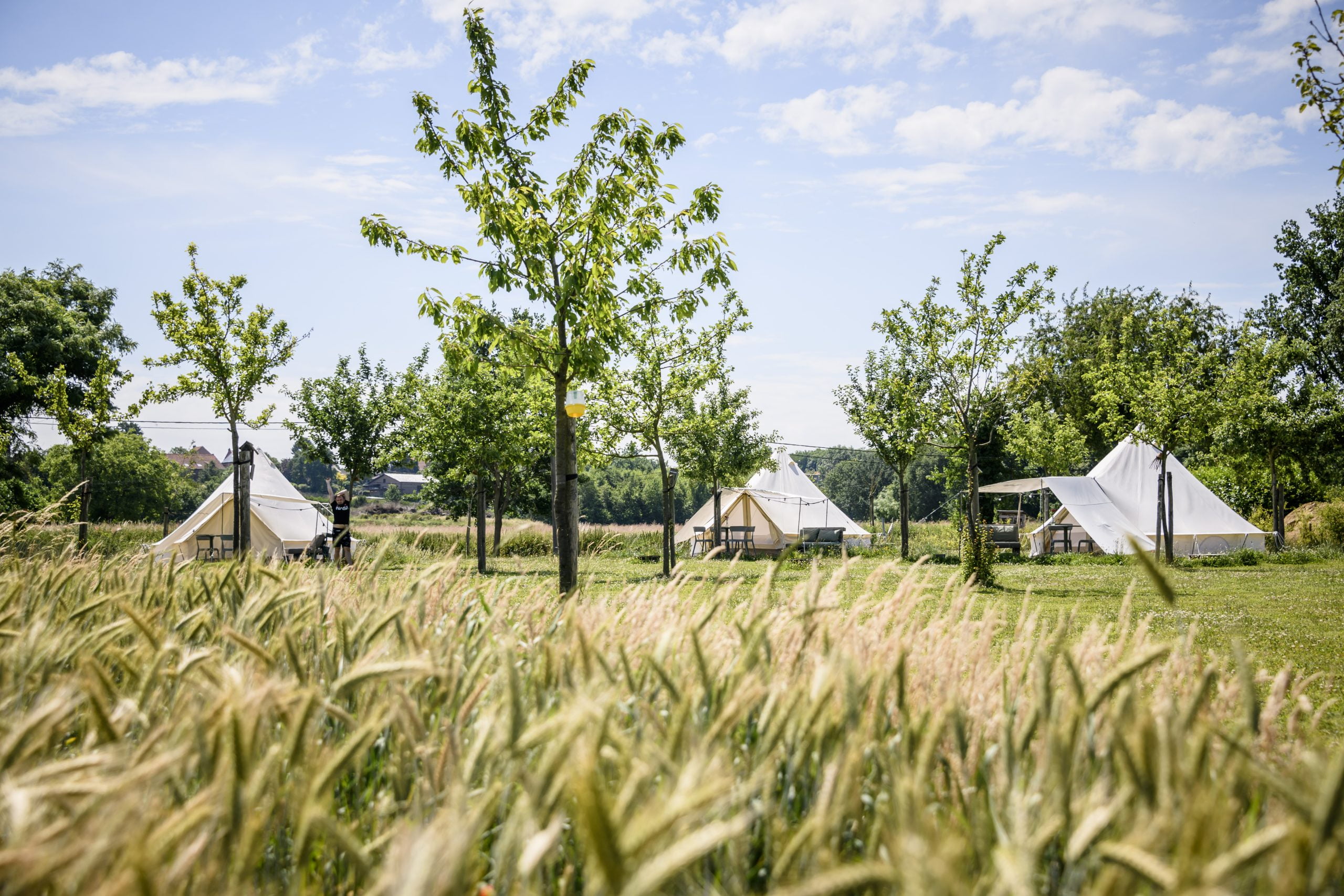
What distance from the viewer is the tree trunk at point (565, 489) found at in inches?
280

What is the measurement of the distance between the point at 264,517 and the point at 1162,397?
23.2 meters

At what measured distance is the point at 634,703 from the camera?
182 cm

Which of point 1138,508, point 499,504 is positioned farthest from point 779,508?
point 1138,508

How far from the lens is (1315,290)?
112 feet

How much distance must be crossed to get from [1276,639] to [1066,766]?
28.2 ft

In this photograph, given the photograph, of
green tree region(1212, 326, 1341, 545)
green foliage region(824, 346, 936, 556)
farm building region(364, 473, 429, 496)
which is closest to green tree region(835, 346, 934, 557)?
green foliage region(824, 346, 936, 556)

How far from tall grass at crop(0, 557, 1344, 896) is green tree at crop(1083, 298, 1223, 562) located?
18.4m

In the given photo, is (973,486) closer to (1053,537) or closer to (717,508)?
(717,508)

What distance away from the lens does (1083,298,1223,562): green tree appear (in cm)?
1819

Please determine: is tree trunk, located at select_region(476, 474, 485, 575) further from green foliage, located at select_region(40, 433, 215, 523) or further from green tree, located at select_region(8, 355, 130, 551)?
green foliage, located at select_region(40, 433, 215, 523)

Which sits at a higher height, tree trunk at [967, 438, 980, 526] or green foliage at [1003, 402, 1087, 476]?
green foliage at [1003, 402, 1087, 476]

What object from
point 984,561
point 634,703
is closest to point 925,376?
point 984,561

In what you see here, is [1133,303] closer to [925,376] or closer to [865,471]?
[925,376]

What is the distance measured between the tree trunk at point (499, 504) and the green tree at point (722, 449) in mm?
6169
